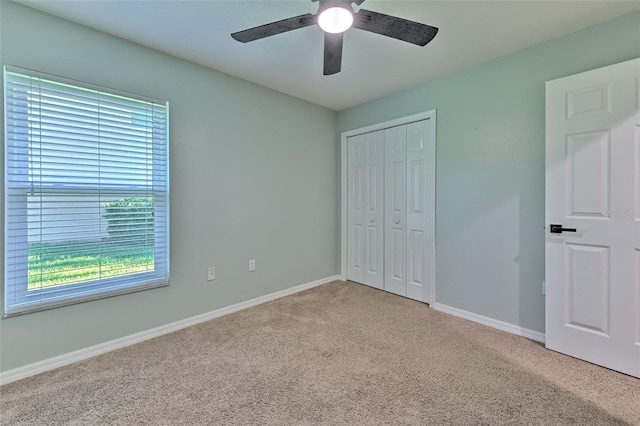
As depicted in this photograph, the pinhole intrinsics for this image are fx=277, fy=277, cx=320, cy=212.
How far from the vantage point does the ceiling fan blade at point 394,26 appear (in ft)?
4.57

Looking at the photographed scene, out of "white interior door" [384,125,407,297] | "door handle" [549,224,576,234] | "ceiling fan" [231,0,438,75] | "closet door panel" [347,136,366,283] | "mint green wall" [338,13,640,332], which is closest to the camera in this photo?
"ceiling fan" [231,0,438,75]

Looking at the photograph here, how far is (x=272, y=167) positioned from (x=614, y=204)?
9.36 ft

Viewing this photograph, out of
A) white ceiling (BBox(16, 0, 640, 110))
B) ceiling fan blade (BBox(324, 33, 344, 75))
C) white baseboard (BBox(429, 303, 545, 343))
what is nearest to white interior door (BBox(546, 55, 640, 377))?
white baseboard (BBox(429, 303, 545, 343))

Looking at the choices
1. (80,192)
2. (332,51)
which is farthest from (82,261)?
(332,51)

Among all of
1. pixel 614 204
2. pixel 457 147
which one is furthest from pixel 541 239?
pixel 457 147

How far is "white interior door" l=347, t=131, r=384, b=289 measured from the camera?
11.4 ft

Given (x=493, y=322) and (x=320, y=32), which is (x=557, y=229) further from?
(x=320, y=32)

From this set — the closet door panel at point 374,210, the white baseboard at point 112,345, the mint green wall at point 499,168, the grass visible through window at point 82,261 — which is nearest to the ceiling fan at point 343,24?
the mint green wall at point 499,168

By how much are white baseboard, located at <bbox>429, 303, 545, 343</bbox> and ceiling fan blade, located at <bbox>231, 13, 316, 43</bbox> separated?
2.72 metres

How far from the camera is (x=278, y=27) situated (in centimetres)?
148

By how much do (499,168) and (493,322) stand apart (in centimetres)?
137

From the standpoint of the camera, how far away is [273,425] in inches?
54.7

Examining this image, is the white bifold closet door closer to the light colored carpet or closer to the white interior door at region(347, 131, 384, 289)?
the white interior door at region(347, 131, 384, 289)

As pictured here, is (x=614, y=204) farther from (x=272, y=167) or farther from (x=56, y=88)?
(x=56, y=88)
